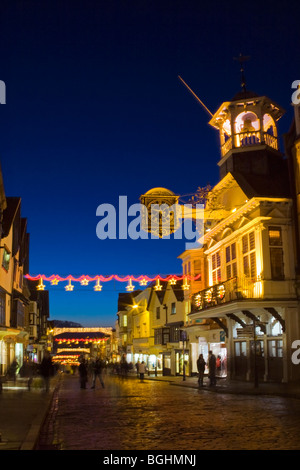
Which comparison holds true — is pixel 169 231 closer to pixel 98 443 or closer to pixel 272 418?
pixel 272 418

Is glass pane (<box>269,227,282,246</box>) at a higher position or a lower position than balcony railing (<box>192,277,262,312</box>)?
higher

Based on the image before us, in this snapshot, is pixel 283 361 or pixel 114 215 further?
pixel 114 215

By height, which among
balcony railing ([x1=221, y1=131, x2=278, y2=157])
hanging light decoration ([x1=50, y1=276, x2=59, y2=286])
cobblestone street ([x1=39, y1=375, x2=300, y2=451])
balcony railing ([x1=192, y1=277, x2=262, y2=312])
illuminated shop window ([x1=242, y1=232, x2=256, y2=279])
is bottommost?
cobblestone street ([x1=39, y1=375, x2=300, y2=451])

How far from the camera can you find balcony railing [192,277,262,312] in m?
26.6

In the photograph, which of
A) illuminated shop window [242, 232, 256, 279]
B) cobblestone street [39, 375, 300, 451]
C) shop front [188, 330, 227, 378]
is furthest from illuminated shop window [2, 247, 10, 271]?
cobblestone street [39, 375, 300, 451]

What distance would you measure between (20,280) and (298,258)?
26.3m

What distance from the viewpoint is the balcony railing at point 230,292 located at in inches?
1046

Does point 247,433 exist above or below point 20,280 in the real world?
below

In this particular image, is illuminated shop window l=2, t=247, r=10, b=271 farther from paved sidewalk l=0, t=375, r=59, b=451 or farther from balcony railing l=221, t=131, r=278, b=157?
balcony railing l=221, t=131, r=278, b=157

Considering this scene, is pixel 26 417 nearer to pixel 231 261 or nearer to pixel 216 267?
pixel 231 261

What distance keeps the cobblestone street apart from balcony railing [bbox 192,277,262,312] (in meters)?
8.49

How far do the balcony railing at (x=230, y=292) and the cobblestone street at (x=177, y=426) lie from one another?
8.49 metres

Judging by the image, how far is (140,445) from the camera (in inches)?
386
